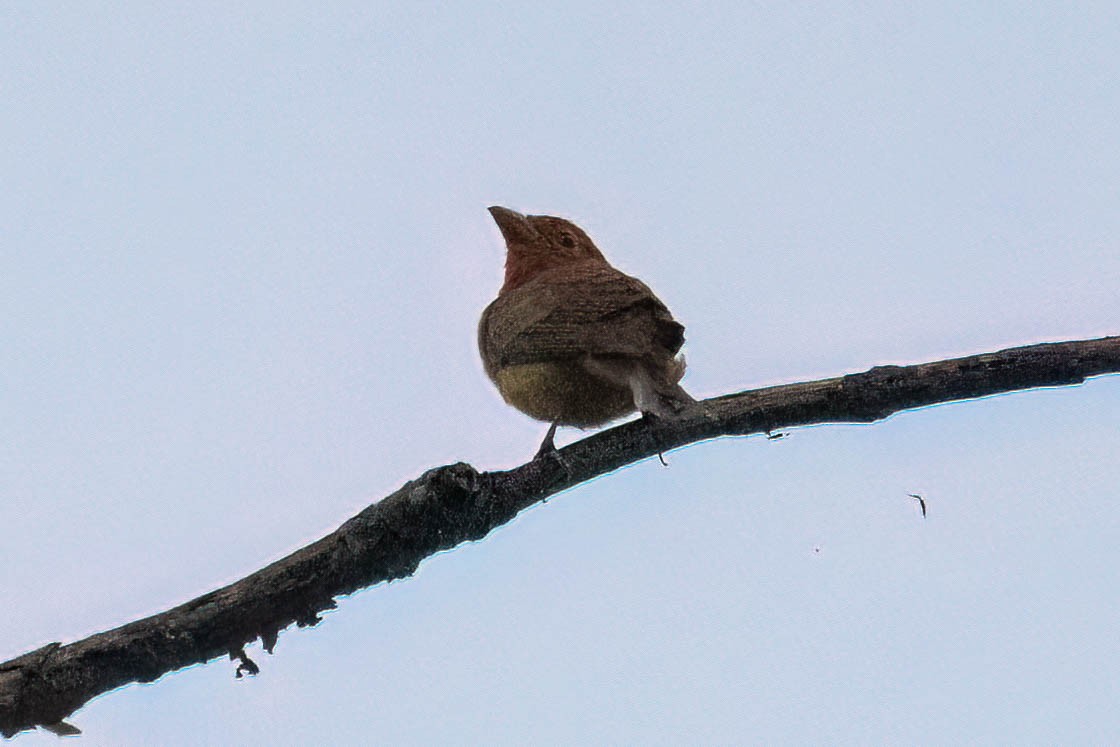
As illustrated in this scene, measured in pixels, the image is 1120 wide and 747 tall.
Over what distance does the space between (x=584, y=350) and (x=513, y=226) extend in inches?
75.8

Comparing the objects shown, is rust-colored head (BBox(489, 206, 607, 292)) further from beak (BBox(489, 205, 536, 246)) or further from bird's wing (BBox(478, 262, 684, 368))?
bird's wing (BBox(478, 262, 684, 368))

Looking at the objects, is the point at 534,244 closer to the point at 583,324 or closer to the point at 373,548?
the point at 583,324

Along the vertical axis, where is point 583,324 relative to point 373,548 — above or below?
above

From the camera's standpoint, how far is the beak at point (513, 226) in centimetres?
696

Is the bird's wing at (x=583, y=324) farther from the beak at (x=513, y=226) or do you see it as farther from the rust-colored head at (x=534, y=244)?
the beak at (x=513, y=226)

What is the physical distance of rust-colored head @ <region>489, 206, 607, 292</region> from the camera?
22.4ft

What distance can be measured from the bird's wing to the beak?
3.74 feet

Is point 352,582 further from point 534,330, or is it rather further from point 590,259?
point 590,259

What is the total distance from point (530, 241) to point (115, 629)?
11.4 feet

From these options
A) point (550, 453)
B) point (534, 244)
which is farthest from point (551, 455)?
point (534, 244)

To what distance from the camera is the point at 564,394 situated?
17.6 feet

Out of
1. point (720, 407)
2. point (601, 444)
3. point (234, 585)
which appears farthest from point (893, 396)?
point (234, 585)

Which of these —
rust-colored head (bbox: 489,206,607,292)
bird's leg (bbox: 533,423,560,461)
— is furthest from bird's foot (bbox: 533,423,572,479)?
rust-colored head (bbox: 489,206,607,292)

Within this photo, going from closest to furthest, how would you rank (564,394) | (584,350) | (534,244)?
(584,350), (564,394), (534,244)
